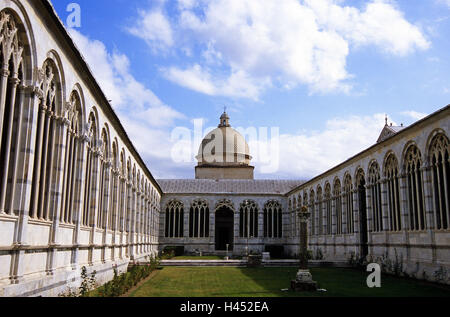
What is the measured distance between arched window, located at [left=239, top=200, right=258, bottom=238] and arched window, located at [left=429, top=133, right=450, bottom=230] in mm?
32268

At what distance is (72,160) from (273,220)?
125 feet

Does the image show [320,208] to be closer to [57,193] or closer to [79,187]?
[79,187]

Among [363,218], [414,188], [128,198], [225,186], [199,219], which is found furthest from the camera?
[225,186]

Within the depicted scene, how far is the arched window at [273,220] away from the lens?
52438 millimetres

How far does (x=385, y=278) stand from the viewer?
23703 mm

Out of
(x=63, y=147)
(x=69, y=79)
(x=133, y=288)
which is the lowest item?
(x=133, y=288)

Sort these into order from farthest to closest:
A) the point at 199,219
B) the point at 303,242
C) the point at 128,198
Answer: the point at 199,219, the point at 128,198, the point at 303,242

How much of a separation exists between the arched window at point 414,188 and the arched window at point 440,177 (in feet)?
4.02

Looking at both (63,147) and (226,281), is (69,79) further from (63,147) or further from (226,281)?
(226,281)

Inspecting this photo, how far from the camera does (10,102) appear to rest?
11.8m

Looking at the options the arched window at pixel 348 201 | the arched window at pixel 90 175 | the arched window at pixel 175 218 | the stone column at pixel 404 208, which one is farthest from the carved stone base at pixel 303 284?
the arched window at pixel 175 218

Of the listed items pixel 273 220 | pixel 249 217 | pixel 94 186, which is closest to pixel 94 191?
pixel 94 186
